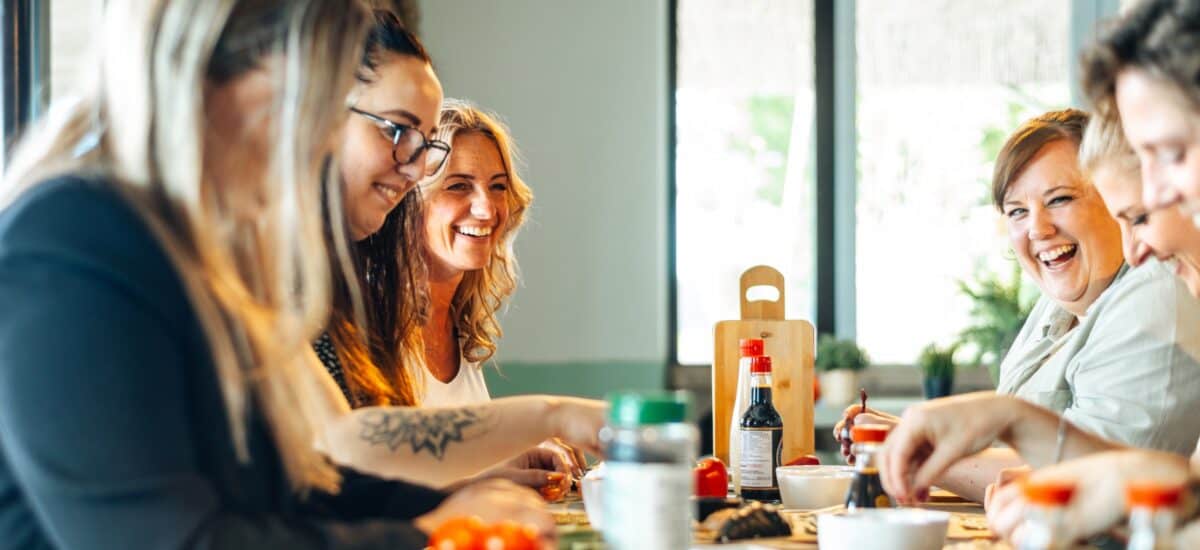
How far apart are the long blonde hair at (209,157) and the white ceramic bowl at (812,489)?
933mm

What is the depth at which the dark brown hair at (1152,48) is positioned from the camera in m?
1.23

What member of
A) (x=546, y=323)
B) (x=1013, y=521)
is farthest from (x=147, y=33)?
(x=546, y=323)

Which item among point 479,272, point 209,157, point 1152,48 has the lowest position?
point 479,272

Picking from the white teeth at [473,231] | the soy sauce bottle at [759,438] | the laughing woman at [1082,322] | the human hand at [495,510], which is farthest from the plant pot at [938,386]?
the human hand at [495,510]

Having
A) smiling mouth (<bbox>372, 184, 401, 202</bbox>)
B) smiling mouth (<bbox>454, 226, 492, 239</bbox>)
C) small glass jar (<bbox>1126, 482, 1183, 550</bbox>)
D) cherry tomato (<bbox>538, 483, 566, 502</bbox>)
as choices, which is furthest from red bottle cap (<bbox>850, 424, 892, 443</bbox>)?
smiling mouth (<bbox>454, 226, 492, 239</bbox>)

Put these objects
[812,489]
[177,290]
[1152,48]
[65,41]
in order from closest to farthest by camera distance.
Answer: [177,290] → [1152,48] → [812,489] → [65,41]

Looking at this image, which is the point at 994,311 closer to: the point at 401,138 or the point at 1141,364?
→ the point at 1141,364

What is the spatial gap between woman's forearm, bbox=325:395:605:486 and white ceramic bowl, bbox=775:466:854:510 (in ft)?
1.67

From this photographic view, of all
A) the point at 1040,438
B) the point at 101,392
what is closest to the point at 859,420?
the point at 1040,438

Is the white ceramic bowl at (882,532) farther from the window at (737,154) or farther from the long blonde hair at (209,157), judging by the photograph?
the window at (737,154)

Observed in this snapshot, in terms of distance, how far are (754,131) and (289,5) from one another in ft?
13.7

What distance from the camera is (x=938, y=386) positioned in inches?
191

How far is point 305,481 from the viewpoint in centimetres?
113

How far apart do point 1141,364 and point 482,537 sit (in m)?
1.38
